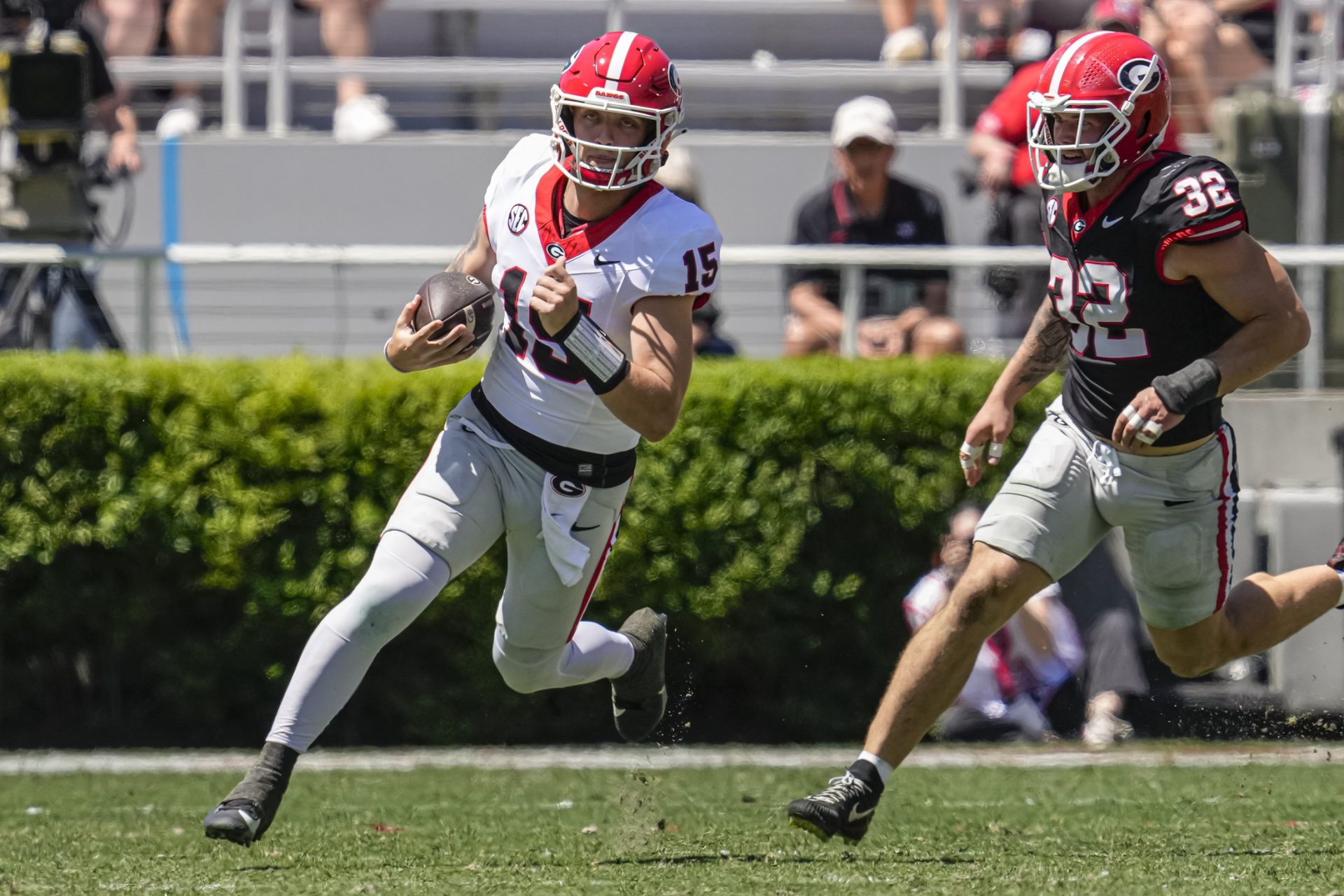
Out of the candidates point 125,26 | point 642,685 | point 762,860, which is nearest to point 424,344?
point 642,685

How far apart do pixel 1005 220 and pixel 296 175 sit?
3675 mm

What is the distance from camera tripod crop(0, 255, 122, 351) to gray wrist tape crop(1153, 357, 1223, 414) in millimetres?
5262

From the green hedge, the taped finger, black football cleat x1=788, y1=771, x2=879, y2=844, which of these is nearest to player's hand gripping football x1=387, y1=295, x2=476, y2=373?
black football cleat x1=788, y1=771, x2=879, y2=844

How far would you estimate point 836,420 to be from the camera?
7.61 metres

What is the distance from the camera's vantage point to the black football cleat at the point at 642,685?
5.48 meters

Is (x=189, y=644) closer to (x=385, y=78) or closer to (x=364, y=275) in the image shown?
(x=364, y=275)

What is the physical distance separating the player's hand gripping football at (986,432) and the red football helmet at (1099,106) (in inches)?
27.5

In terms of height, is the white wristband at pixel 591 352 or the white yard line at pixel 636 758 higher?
the white wristband at pixel 591 352

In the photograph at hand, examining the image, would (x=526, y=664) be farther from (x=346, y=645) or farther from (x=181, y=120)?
(x=181, y=120)

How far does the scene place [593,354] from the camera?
14.1 ft

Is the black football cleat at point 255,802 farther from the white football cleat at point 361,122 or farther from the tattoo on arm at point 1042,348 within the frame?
the white football cleat at point 361,122

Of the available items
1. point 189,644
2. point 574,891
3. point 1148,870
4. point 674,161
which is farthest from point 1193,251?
point 189,644

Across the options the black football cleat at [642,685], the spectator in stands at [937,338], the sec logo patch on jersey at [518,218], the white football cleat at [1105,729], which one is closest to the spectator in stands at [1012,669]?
the white football cleat at [1105,729]

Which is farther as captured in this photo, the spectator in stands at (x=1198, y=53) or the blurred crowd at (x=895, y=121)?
the spectator in stands at (x=1198, y=53)
